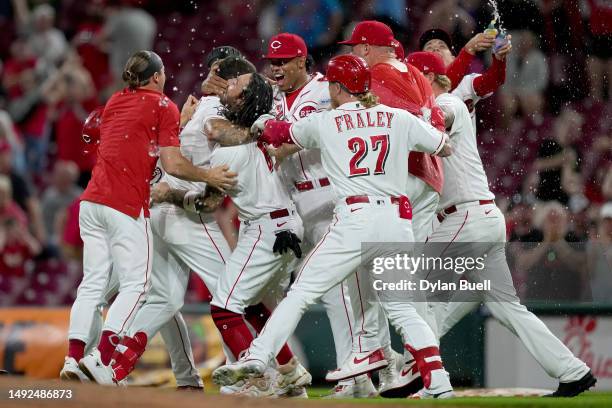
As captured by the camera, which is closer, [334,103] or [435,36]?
[334,103]

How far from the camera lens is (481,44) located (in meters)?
7.96

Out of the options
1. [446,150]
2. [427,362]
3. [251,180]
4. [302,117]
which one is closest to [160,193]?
[251,180]

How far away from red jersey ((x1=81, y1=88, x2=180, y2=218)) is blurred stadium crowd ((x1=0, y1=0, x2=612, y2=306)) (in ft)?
11.0

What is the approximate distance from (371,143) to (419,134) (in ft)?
0.95

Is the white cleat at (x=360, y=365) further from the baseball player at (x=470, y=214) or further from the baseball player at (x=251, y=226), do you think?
the baseball player at (x=470, y=214)

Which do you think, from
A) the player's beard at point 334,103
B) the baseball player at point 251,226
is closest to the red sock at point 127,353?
the baseball player at point 251,226

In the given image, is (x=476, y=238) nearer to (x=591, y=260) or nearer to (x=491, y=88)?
(x=491, y=88)

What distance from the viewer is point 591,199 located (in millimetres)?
10688

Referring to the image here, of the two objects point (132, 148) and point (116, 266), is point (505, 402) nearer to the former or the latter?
point (116, 266)

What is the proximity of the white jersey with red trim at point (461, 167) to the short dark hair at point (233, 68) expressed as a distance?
126 cm

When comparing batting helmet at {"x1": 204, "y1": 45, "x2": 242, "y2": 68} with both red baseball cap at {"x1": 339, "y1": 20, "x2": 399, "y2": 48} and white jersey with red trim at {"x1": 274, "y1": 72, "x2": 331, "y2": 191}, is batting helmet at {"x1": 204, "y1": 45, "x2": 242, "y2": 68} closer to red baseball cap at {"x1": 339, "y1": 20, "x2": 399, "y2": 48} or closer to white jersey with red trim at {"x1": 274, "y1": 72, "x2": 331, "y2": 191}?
white jersey with red trim at {"x1": 274, "y1": 72, "x2": 331, "y2": 191}

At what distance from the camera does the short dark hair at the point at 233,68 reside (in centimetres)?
734

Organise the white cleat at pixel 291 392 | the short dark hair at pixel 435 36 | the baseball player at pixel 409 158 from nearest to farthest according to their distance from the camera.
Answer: the baseball player at pixel 409 158, the white cleat at pixel 291 392, the short dark hair at pixel 435 36

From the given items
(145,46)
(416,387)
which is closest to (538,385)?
(416,387)
